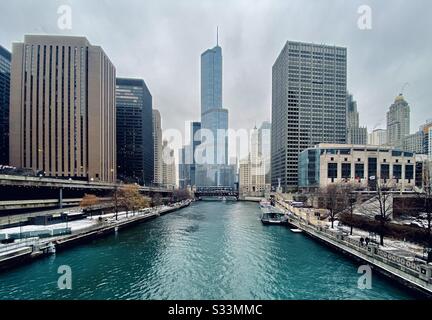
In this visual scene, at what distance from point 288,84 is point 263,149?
54370 mm

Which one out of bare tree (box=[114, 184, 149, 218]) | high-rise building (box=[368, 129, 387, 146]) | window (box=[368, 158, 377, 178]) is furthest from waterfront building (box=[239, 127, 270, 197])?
bare tree (box=[114, 184, 149, 218])

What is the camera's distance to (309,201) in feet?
155

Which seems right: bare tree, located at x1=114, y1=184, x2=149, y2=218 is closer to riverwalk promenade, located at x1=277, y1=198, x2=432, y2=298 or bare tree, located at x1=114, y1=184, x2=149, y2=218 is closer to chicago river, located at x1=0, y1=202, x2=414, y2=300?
chicago river, located at x1=0, y1=202, x2=414, y2=300

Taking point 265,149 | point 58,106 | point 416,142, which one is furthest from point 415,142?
point 58,106

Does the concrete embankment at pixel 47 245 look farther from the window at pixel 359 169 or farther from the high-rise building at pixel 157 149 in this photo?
the high-rise building at pixel 157 149

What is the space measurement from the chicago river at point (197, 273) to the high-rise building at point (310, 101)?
7430cm

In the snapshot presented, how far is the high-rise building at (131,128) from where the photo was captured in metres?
101

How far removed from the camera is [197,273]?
13.6 metres

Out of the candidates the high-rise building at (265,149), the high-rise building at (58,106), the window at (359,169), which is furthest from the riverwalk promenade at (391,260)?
the high-rise building at (265,149)

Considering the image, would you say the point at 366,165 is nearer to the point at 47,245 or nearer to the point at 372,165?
the point at 372,165

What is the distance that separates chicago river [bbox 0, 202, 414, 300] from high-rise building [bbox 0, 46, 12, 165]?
56215 mm

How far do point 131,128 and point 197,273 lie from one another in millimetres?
99967

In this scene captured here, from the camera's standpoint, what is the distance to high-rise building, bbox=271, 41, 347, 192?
8888 cm
